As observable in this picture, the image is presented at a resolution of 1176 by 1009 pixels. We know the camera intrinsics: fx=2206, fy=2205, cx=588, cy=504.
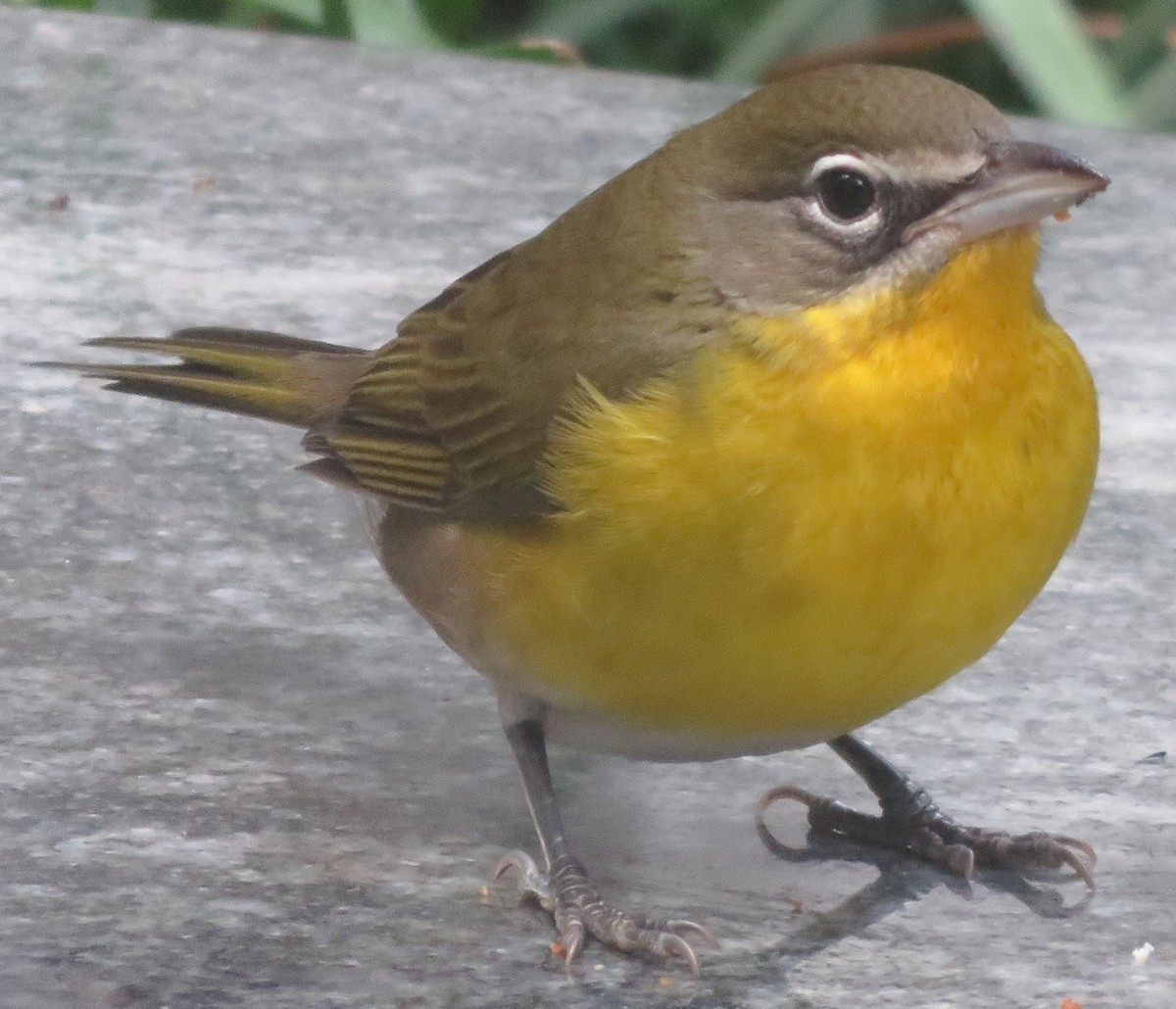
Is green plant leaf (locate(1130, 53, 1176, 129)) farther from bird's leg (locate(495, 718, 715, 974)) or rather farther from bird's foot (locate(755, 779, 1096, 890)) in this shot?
bird's leg (locate(495, 718, 715, 974))

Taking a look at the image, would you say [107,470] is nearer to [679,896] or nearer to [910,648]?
[679,896]

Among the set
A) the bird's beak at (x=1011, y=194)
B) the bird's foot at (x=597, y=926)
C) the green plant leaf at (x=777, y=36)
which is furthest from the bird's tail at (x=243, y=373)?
A: the green plant leaf at (x=777, y=36)

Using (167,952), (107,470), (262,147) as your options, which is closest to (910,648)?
(167,952)

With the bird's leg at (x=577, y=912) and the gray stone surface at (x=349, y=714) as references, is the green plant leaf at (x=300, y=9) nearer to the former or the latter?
the gray stone surface at (x=349, y=714)

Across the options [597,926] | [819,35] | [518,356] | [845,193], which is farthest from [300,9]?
[597,926]

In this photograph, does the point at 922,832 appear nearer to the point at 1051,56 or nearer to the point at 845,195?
the point at 845,195

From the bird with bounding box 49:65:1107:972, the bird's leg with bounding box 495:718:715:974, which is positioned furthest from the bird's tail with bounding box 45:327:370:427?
the bird's leg with bounding box 495:718:715:974
